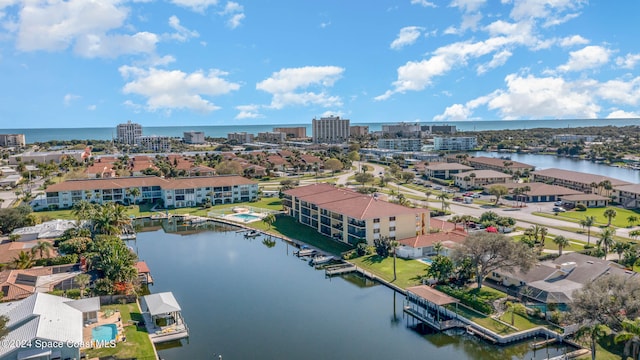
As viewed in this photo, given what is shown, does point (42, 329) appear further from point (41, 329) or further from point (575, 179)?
point (575, 179)

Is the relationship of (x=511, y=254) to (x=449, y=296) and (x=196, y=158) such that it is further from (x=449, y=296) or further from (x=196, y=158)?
(x=196, y=158)

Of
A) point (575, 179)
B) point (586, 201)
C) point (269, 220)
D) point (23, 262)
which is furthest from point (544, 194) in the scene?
point (23, 262)

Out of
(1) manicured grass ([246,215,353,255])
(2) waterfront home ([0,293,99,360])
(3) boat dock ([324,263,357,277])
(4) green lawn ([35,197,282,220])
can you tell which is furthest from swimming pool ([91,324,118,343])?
(4) green lawn ([35,197,282,220])

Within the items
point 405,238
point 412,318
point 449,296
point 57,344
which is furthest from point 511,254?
point 57,344

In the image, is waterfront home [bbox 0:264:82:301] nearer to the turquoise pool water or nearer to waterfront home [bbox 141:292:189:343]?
waterfront home [bbox 141:292:189:343]

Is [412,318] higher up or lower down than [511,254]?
lower down

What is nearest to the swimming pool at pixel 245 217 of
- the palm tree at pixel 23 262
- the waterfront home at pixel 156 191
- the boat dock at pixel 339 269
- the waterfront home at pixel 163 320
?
the waterfront home at pixel 156 191
